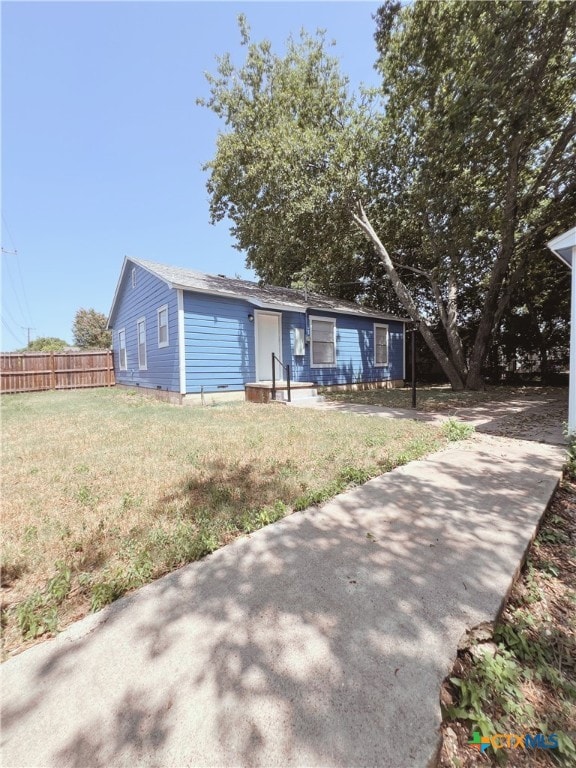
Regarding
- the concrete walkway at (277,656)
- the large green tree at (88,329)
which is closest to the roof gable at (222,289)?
the concrete walkway at (277,656)

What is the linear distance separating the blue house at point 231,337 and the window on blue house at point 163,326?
0.03 metres

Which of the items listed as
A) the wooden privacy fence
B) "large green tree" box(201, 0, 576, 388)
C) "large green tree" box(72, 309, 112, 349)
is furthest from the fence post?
"large green tree" box(72, 309, 112, 349)

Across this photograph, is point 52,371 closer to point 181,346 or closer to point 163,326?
point 163,326

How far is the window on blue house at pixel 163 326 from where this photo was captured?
9602 mm

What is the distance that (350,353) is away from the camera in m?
12.3

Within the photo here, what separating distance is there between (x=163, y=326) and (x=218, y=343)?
197 centimetres

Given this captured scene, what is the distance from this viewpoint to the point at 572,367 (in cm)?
425

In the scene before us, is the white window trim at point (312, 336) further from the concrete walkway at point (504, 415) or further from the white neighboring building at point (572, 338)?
the white neighboring building at point (572, 338)

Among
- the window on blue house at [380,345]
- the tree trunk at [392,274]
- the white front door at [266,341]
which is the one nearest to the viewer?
the white front door at [266,341]

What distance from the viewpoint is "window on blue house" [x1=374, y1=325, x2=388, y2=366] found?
13.2m

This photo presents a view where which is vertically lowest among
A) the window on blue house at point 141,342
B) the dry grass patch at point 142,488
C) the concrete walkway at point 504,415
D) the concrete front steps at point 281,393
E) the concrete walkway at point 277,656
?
the concrete walkway at point 277,656

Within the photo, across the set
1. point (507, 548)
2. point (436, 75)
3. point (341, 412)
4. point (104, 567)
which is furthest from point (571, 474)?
point (436, 75)

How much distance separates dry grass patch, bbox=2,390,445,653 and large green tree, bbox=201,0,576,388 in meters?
6.93

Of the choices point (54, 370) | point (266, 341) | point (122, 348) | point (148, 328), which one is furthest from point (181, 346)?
point (54, 370)
